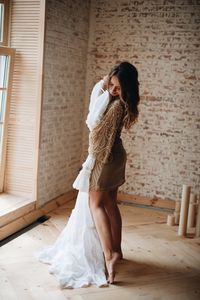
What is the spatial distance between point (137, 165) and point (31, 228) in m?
1.96

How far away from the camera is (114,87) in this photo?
131 inches

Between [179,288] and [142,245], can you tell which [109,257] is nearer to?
[179,288]

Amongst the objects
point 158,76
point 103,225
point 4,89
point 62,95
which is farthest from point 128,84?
point 158,76

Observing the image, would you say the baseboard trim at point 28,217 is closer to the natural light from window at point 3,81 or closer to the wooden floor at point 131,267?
the wooden floor at point 131,267

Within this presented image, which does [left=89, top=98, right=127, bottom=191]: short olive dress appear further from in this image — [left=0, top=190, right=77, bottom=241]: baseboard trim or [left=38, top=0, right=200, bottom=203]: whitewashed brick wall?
[left=38, top=0, right=200, bottom=203]: whitewashed brick wall

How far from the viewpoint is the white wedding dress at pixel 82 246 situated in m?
3.35

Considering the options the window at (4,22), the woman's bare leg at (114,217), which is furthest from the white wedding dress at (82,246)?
the window at (4,22)

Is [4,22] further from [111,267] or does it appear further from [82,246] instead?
[111,267]

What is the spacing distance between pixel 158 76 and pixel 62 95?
142cm

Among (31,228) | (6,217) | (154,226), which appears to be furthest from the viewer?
(154,226)

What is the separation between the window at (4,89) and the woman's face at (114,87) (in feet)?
5.44

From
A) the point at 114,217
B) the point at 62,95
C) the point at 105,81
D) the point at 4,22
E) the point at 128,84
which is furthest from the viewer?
the point at 62,95

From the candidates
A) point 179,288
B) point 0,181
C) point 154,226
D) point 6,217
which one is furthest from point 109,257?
point 0,181

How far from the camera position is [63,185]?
5.54m
